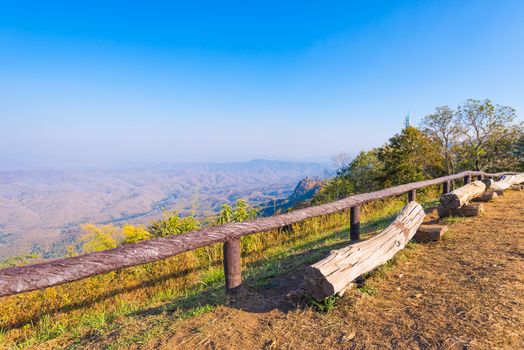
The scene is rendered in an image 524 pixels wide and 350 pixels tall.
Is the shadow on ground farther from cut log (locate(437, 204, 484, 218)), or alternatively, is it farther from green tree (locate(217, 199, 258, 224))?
cut log (locate(437, 204, 484, 218))

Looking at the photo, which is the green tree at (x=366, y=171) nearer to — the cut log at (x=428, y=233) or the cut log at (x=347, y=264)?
the cut log at (x=428, y=233)

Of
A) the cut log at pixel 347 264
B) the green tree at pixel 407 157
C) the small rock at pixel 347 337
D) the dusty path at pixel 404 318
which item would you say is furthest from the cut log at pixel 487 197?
the green tree at pixel 407 157

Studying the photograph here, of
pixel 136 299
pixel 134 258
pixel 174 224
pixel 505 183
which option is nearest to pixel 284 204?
pixel 505 183

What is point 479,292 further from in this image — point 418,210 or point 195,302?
point 195,302

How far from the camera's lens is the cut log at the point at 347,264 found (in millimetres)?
2992

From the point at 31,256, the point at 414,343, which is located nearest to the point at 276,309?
the point at 414,343

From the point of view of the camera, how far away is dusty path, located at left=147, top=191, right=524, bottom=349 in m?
2.46

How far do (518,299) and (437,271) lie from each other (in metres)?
0.97

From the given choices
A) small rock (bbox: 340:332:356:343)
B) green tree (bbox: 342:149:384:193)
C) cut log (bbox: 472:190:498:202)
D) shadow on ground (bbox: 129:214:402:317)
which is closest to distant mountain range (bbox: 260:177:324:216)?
shadow on ground (bbox: 129:214:402:317)

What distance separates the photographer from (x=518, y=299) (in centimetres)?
291

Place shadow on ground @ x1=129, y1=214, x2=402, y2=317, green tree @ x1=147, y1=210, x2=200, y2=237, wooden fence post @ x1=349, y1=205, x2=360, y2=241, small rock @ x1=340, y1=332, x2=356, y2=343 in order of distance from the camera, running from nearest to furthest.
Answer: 1. small rock @ x1=340, y1=332, x2=356, y2=343
2. shadow on ground @ x1=129, y1=214, x2=402, y2=317
3. wooden fence post @ x1=349, y1=205, x2=360, y2=241
4. green tree @ x1=147, y1=210, x2=200, y2=237

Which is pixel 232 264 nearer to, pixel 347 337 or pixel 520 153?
pixel 347 337

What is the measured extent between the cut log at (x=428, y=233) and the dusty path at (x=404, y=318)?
34.3 inches

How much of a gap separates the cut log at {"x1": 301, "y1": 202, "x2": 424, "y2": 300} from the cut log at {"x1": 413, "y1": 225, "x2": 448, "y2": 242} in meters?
1.01
